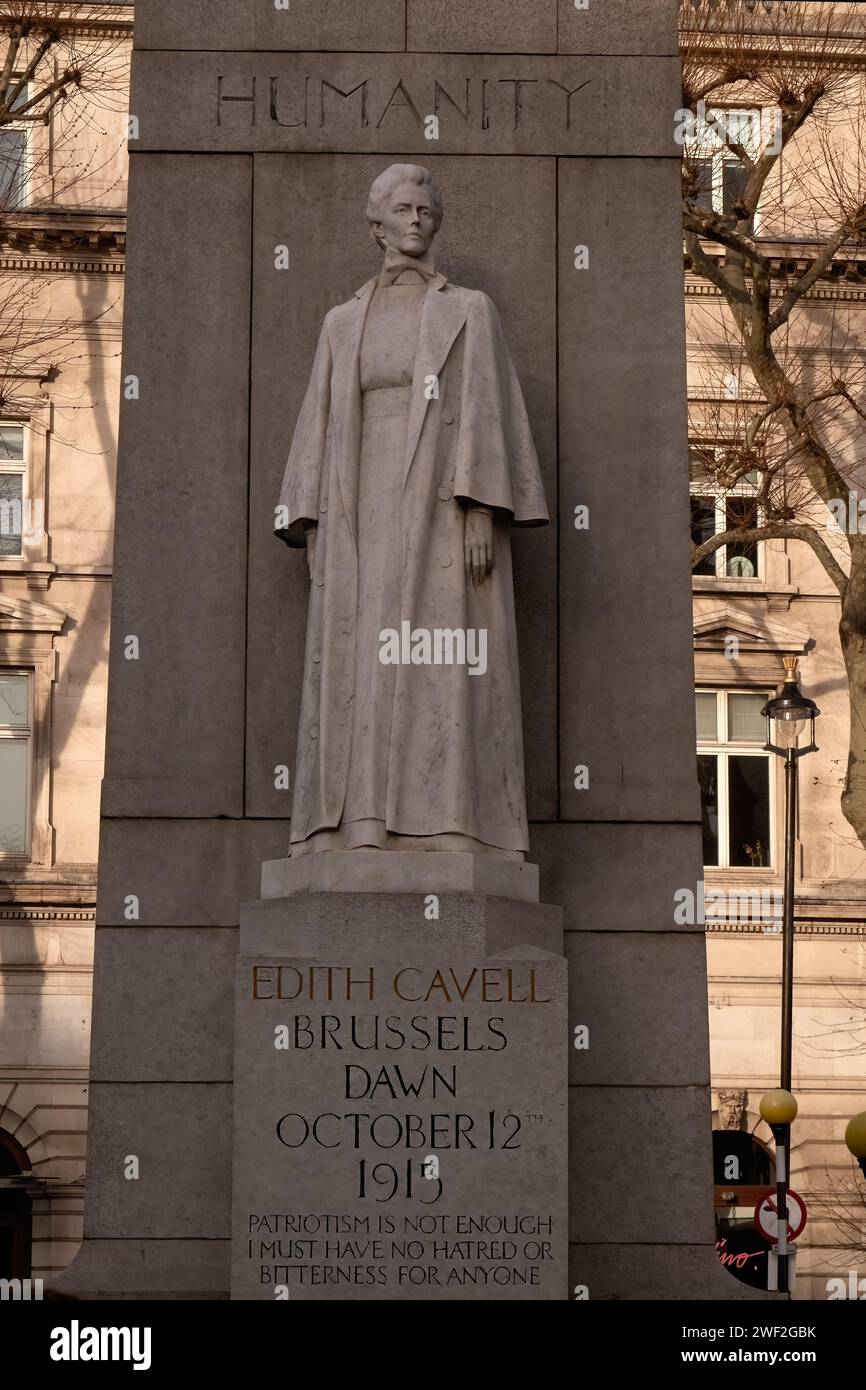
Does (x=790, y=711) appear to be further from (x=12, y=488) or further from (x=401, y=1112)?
(x=401, y=1112)

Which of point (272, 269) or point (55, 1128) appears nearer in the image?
point (272, 269)

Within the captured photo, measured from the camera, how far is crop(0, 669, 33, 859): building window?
44062mm

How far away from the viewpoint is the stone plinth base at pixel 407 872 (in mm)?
14445

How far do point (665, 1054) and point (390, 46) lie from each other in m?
6.65

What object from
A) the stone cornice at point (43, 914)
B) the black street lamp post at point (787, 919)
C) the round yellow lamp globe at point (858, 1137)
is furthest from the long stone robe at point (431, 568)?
the stone cornice at point (43, 914)

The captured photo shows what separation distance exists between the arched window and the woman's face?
2904 centimetres

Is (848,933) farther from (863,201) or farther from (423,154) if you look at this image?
(423,154)

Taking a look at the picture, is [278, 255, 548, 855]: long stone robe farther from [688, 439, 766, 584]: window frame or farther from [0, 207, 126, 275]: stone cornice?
[0, 207, 126, 275]: stone cornice

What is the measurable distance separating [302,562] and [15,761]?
28.3 metres

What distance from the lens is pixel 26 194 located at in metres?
44.8

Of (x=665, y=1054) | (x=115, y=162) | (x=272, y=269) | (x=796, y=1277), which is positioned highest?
(x=115, y=162)

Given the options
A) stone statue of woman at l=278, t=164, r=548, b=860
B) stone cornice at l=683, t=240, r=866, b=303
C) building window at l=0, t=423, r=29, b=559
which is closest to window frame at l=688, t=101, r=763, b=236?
stone cornice at l=683, t=240, r=866, b=303

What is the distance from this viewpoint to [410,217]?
51.4ft
